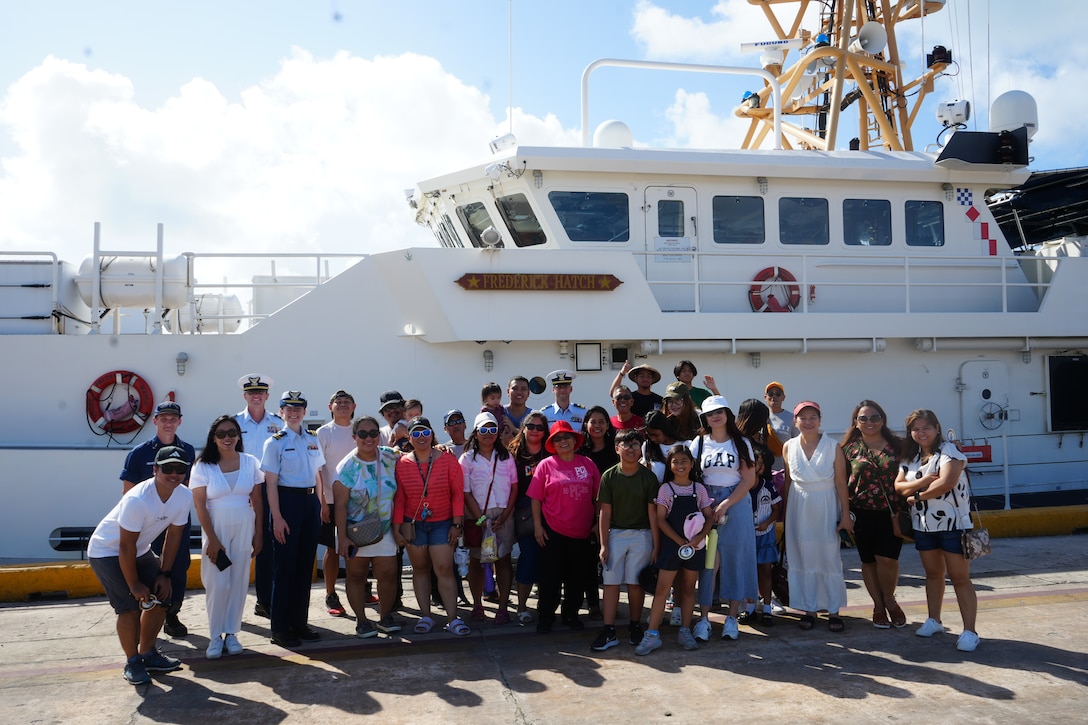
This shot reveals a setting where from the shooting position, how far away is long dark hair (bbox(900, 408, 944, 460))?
5273mm

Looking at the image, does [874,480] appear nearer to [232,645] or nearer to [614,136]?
[232,645]

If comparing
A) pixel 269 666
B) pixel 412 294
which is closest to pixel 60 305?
pixel 412 294

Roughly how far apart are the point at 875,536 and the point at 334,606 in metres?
3.99

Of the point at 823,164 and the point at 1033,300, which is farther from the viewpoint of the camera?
the point at 1033,300

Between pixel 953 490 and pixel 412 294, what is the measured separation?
5.50 meters

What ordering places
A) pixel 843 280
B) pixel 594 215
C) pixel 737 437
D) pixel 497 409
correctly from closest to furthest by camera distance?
pixel 737 437 → pixel 497 409 → pixel 594 215 → pixel 843 280

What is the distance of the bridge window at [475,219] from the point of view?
32.7 ft

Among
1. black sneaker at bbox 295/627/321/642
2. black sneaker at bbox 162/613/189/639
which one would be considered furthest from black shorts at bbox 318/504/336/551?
black sneaker at bbox 162/613/189/639

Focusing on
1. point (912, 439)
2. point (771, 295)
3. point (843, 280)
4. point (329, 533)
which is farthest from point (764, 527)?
point (843, 280)

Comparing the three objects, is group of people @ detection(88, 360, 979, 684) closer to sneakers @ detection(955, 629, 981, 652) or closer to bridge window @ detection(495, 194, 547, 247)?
sneakers @ detection(955, 629, 981, 652)

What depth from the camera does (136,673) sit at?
4.79 m

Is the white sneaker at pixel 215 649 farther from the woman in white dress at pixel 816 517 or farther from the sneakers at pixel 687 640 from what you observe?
the woman in white dress at pixel 816 517

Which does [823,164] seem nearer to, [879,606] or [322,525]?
[879,606]

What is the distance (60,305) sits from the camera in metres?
8.73
